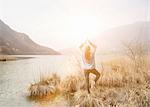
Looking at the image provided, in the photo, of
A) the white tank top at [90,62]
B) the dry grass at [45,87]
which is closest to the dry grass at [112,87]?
the dry grass at [45,87]

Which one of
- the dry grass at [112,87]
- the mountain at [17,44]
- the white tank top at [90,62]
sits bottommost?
the dry grass at [112,87]

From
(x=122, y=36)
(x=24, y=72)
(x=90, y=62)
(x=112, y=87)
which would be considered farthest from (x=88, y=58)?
(x=24, y=72)

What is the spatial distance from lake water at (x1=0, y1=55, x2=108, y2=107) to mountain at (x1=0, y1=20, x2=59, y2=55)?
7 cm

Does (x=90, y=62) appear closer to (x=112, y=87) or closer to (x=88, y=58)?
(x=88, y=58)

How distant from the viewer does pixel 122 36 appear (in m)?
2.39

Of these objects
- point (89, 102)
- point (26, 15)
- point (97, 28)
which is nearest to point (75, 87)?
point (89, 102)

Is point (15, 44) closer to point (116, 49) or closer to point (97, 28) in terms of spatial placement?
point (97, 28)

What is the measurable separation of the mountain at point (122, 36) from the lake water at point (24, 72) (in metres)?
0.32

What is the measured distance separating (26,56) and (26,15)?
0.37 metres

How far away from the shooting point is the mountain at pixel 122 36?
2249mm

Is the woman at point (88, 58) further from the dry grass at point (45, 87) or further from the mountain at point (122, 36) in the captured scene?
the dry grass at point (45, 87)


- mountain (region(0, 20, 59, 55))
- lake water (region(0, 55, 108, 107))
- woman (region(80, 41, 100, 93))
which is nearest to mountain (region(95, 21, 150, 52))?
woman (region(80, 41, 100, 93))

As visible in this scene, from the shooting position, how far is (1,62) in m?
2.10

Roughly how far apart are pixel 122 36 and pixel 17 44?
102 centimetres
